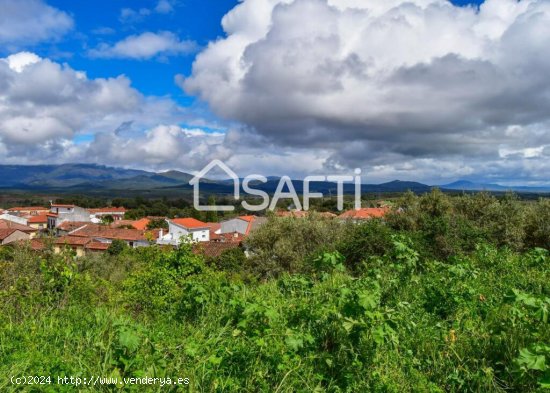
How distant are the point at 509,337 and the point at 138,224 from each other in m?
73.7

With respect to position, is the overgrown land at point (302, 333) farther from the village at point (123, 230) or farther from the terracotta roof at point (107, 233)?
the terracotta roof at point (107, 233)

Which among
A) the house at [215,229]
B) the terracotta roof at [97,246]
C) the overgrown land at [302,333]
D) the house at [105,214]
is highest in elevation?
the overgrown land at [302,333]

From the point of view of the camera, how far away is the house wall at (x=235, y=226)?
6231 centimetres

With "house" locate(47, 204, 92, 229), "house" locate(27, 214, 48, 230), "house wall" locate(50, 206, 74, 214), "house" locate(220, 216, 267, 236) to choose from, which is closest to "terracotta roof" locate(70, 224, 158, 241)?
"house" locate(220, 216, 267, 236)

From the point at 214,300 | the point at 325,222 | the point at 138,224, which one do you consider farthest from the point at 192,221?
the point at 214,300

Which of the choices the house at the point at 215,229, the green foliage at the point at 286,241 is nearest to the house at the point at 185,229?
the house at the point at 215,229

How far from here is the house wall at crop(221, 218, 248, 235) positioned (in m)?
62.3

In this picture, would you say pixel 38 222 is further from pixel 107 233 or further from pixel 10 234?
pixel 10 234

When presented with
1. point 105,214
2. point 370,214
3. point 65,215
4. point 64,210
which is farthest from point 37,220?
point 370,214

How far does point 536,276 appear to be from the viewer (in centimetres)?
583

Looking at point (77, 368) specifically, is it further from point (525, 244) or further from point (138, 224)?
point (138, 224)

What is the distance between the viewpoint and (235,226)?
214 ft

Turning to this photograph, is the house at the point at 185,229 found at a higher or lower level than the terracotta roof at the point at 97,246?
higher

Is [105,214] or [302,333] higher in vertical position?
[302,333]
